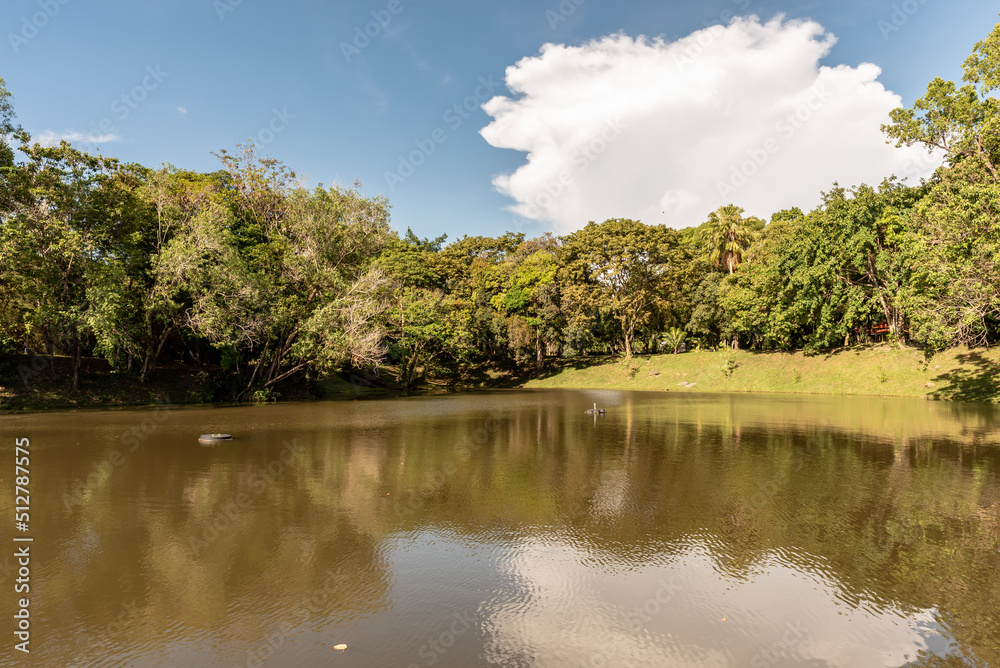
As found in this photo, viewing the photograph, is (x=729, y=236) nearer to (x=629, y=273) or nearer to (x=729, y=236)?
(x=729, y=236)

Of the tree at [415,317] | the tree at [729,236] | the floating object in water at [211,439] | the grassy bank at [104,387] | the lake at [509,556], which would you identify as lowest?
the lake at [509,556]

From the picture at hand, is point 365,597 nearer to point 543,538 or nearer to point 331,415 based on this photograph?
point 543,538

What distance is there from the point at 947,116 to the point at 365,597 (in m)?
38.3

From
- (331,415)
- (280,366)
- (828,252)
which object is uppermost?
(828,252)

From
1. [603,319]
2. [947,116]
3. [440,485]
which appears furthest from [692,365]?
[440,485]

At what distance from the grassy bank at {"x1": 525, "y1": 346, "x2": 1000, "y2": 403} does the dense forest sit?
1982mm

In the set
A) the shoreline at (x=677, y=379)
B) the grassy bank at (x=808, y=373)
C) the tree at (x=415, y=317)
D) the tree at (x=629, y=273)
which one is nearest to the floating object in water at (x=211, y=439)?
the shoreline at (x=677, y=379)

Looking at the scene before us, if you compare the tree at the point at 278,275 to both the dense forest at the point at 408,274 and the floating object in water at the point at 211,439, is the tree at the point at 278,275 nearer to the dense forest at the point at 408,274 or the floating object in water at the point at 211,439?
the dense forest at the point at 408,274

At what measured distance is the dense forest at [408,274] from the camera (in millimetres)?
26531

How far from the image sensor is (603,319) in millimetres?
57812

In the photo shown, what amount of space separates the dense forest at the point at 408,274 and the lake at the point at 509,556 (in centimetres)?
1609

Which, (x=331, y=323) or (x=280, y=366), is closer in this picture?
(x=331, y=323)

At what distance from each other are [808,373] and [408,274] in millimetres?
37691

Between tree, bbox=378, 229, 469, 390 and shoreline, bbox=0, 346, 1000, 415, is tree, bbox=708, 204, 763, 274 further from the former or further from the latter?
tree, bbox=378, 229, 469, 390
